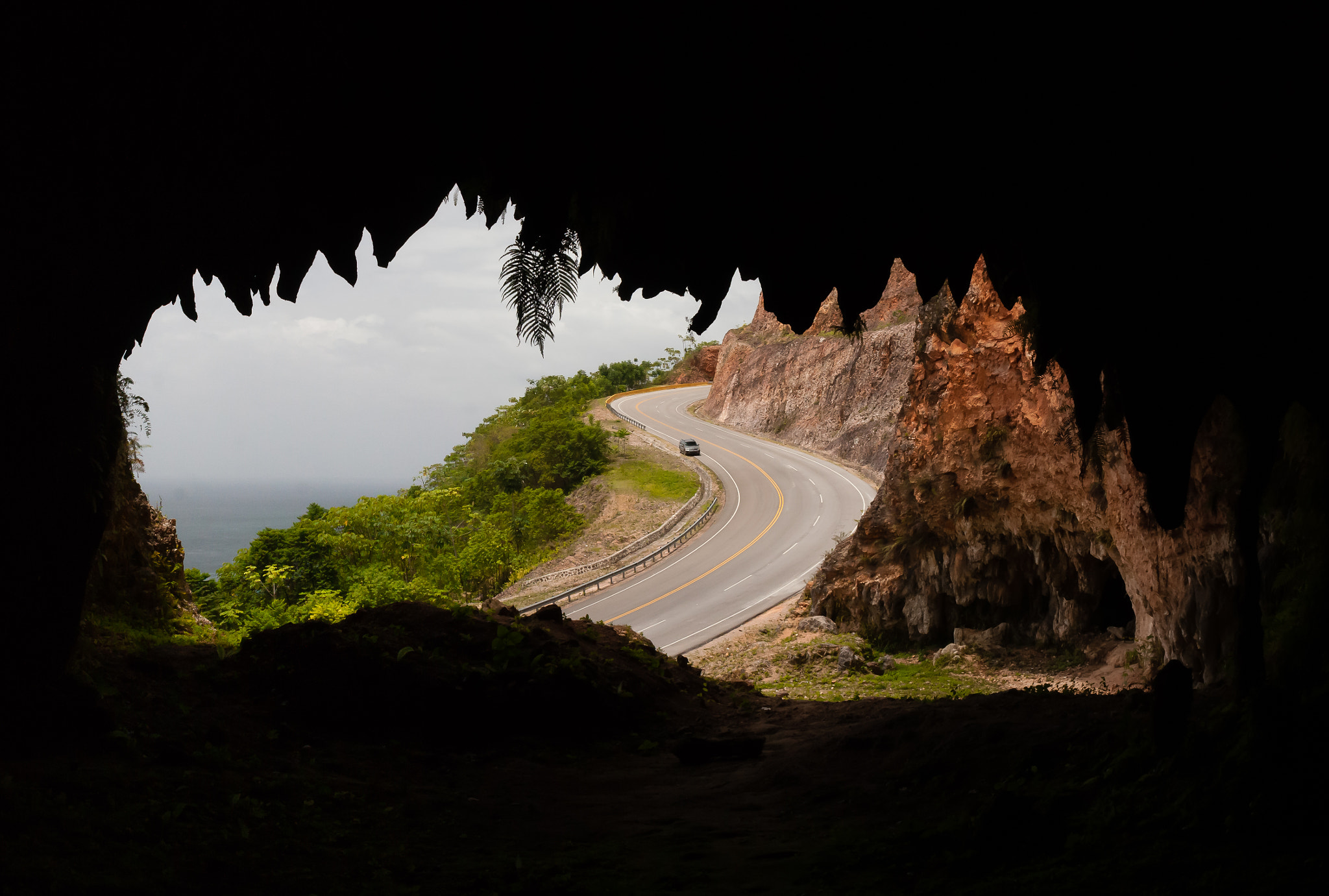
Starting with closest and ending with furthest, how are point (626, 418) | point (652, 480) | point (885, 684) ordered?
point (885, 684) < point (652, 480) < point (626, 418)

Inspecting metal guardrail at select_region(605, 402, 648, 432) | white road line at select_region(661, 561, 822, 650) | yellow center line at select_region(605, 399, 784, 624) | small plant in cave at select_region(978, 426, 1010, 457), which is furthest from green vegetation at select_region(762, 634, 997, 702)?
metal guardrail at select_region(605, 402, 648, 432)

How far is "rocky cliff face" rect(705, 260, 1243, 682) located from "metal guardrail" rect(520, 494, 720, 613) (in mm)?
7873

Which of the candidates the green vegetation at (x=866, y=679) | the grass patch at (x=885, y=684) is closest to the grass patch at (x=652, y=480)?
the green vegetation at (x=866, y=679)

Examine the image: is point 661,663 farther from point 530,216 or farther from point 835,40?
point 835,40

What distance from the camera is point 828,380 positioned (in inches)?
1913

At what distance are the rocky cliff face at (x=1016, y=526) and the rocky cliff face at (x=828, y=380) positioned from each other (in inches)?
805

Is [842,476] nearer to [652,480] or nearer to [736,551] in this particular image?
[652,480]

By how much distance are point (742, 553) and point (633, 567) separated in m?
4.30

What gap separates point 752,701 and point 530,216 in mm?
7942

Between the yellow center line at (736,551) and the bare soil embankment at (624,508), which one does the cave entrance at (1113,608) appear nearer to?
the yellow center line at (736,551)

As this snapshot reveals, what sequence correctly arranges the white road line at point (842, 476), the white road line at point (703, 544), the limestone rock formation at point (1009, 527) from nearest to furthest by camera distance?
the limestone rock formation at point (1009, 527) < the white road line at point (703, 544) < the white road line at point (842, 476)

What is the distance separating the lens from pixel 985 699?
8.07m

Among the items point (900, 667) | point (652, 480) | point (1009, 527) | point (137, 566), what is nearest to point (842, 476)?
point (652, 480)

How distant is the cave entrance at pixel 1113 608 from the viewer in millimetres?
17156
